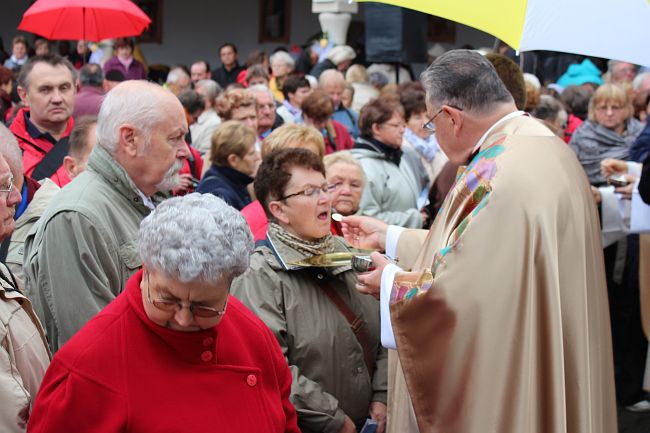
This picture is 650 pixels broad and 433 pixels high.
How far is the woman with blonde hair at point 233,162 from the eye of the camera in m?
5.48

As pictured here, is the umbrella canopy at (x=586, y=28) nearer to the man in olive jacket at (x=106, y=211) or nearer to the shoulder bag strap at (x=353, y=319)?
the shoulder bag strap at (x=353, y=319)

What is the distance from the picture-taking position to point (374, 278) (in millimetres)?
3525

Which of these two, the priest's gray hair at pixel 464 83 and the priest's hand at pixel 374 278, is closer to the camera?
the priest's gray hair at pixel 464 83

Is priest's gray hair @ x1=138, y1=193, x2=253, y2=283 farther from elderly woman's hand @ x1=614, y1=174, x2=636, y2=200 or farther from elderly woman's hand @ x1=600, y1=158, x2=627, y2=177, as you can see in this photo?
elderly woman's hand @ x1=600, y1=158, x2=627, y2=177

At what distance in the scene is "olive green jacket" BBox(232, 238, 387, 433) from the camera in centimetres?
351

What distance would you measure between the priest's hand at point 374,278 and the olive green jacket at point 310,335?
214 mm

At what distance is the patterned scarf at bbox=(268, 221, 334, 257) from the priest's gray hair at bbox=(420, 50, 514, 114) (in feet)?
2.59

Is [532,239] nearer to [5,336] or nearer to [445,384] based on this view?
[445,384]

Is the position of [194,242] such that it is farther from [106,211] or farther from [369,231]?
[369,231]

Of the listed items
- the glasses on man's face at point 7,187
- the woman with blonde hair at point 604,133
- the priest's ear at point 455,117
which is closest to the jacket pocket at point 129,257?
the glasses on man's face at point 7,187

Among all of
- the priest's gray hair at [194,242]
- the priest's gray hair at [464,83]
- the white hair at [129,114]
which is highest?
the priest's gray hair at [464,83]

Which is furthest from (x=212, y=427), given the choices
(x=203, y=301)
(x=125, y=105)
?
(x=125, y=105)

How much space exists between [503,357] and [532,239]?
1.39 feet

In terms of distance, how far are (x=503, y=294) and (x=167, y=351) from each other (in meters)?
1.27
